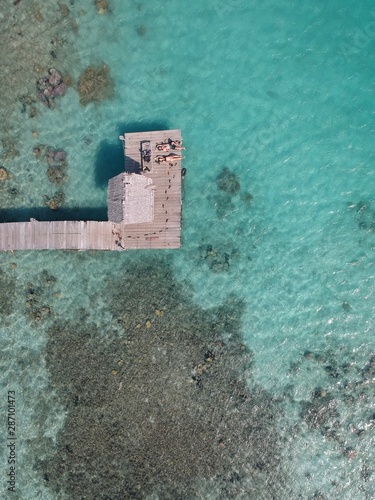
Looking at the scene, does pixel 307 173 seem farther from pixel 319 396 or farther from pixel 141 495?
pixel 141 495

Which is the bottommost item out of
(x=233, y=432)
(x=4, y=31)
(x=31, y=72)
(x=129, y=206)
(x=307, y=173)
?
(x=233, y=432)

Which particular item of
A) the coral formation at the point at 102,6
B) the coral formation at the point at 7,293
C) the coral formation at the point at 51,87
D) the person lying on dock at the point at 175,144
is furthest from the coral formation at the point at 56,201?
the coral formation at the point at 102,6

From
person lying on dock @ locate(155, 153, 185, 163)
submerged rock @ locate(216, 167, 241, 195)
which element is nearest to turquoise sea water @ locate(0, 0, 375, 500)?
submerged rock @ locate(216, 167, 241, 195)

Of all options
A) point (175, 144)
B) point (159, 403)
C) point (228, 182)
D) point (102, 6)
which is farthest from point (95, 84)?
point (159, 403)

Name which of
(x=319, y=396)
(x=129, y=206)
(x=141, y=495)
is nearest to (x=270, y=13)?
(x=129, y=206)
